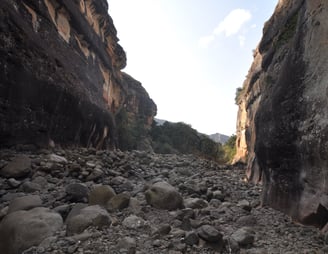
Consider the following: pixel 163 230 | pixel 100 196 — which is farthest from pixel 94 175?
pixel 163 230

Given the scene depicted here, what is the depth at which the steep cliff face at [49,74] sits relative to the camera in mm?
6293

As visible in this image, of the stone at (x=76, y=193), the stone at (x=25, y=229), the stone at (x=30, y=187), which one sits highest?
the stone at (x=76, y=193)

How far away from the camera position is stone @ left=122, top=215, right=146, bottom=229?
3.49m

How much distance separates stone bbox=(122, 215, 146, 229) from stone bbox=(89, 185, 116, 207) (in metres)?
0.66

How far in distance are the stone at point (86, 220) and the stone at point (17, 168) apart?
2358mm

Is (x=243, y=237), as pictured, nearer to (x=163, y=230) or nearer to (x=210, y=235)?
(x=210, y=235)

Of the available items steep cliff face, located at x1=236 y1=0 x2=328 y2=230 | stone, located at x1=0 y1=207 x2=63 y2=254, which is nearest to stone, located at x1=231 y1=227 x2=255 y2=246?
steep cliff face, located at x1=236 y1=0 x2=328 y2=230

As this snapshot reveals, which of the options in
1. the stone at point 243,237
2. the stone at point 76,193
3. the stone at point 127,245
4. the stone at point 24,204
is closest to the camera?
the stone at point 127,245

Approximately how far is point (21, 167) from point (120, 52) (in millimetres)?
19608

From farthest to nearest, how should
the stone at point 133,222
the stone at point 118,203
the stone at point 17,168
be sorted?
the stone at point 17,168
the stone at point 118,203
the stone at point 133,222

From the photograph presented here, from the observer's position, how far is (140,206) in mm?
4270

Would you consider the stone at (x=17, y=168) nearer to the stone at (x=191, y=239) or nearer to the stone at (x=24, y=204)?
the stone at (x=24, y=204)

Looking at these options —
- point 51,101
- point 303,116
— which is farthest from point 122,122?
point 303,116

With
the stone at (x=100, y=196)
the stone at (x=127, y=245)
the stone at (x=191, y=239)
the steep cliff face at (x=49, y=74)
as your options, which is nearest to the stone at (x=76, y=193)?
the stone at (x=100, y=196)
